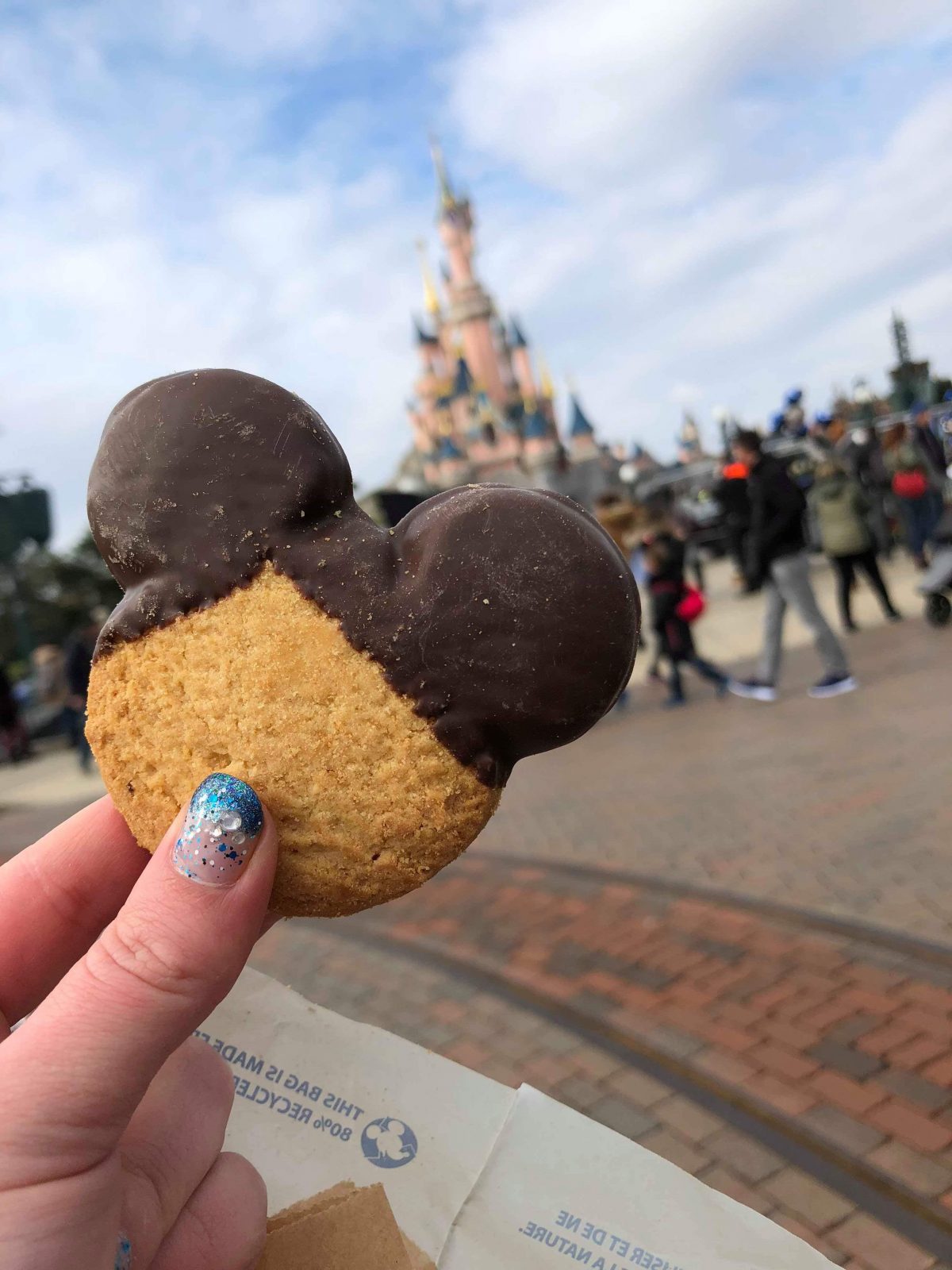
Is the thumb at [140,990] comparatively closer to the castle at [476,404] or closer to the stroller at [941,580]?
the stroller at [941,580]

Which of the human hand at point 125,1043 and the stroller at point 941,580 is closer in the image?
the human hand at point 125,1043

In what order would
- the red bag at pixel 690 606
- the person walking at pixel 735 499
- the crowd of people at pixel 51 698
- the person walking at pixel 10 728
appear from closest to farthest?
the red bag at pixel 690 606 → the person walking at pixel 735 499 → the crowd of people at pixel 51 698 → the person walking at pixel 10 728

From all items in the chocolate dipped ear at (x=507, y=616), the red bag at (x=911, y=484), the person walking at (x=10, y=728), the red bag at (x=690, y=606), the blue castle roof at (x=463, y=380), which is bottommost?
the person walking at (x=10, y=728)

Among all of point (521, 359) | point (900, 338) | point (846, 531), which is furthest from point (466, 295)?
point (846, 531)

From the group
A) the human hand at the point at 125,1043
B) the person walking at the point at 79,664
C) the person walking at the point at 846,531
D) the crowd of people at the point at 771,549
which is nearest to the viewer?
the human hand at the point at 125,1043

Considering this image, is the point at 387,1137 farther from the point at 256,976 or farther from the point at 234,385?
the point at 234,385

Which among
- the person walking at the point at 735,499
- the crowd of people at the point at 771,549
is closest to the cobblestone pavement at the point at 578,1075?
the crowd of people at the point at 771,549

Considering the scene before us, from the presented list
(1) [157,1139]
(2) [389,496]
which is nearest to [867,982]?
(1) [157,1139]
